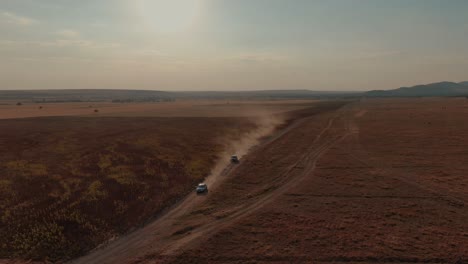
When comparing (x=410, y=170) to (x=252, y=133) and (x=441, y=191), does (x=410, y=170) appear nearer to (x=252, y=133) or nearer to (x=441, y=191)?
(x=441, y=191)

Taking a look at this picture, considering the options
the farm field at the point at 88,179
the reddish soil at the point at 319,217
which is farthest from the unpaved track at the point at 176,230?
the farm field at the point at 88,179

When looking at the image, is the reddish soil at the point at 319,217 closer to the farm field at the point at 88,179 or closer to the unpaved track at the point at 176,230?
the unpaved track at the point at 176,230

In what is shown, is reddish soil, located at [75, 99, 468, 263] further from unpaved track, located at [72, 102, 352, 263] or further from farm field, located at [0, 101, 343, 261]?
farm field, located at [0, 101, 343, 261]

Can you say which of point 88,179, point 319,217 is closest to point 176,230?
point 319,217

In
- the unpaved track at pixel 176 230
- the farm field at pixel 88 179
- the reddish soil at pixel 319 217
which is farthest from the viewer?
the farm field at pixel 88 179

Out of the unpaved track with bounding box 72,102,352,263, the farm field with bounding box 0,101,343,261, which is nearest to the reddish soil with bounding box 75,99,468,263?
the unpaved track with bounding box 72,102,352,263

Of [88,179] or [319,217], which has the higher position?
[88,179]

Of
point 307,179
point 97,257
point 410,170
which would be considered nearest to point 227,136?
point 307,179

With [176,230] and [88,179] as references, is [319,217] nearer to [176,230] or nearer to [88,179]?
[176,230]
